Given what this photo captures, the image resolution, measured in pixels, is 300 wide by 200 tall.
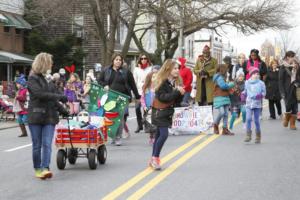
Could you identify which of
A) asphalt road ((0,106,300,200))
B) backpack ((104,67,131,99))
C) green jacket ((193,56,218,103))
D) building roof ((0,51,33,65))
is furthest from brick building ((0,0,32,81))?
asphalt road ((0,106,300,200))

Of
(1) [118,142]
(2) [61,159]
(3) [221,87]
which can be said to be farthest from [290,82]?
(2) [61,159]

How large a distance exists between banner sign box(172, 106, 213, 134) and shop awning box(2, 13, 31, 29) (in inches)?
949

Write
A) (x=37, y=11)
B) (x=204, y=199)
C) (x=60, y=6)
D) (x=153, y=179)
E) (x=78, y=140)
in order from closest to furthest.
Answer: (x=204, y=199), (x=153, y=179), (x=78, y=140), (x=60, y=6), (x=37, y=11)

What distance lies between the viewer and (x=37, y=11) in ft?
128

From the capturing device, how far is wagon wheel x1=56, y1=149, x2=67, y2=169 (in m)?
9.91

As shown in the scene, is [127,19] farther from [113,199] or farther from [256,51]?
[113,199]

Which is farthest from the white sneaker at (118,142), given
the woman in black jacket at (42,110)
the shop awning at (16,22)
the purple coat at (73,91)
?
the shop awning at (16,22)

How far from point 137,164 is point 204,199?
300 cm

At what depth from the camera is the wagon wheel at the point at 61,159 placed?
9.91 metres

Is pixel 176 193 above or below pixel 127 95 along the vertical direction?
below

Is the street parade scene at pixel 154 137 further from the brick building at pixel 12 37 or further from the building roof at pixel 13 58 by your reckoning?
the brick building at pixel 12 37

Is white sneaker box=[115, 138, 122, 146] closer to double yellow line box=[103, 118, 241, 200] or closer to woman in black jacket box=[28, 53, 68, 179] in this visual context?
double yellow line box=[103, 118, 241, 200]

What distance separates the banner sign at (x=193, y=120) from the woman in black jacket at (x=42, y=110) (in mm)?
6392

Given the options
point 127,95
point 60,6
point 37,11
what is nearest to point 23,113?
point 127,95
